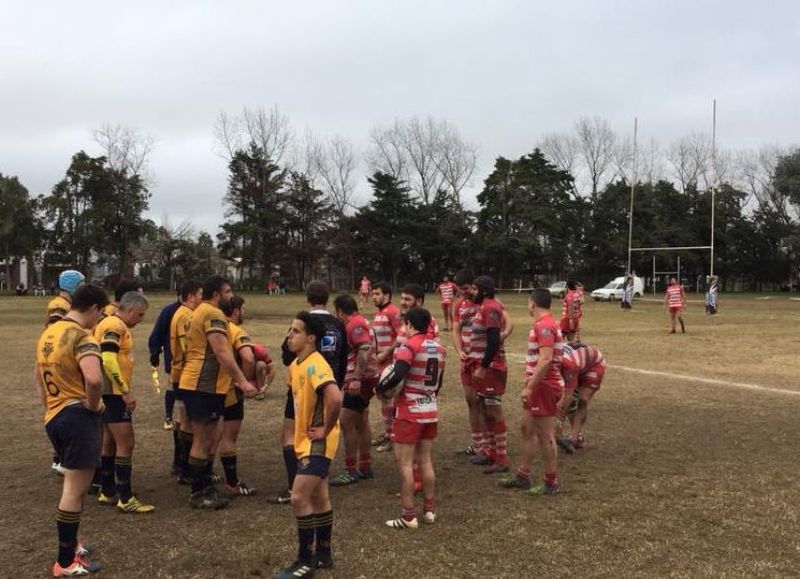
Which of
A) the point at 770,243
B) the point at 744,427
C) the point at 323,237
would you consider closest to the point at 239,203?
the point at 323,237

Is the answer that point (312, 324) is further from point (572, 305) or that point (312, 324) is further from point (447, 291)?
point (447, 291)

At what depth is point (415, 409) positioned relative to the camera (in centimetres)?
515

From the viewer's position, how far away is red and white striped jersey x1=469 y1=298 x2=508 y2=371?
6648mm

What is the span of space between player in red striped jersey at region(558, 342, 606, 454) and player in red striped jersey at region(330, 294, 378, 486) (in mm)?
2182

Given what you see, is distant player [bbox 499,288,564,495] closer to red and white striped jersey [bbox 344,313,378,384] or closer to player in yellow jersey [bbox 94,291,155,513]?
red and white striped jersey [bbox 344,313,378,384]

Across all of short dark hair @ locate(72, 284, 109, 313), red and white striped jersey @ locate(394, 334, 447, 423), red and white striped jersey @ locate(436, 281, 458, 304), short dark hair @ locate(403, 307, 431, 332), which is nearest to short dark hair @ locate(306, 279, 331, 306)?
short dark hair @ locate(403, 307, 431, 332)

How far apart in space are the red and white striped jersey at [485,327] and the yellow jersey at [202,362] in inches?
99.6

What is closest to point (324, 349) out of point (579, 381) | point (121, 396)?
point (121, 396)

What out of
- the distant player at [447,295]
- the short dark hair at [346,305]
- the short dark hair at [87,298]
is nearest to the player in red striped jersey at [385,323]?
the short dark hair at [346,305]

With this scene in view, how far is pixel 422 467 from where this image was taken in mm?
5277

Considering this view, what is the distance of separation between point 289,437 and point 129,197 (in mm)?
69232

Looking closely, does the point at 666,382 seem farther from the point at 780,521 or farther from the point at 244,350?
the point at 244,350

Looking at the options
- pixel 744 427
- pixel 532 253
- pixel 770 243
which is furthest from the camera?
pixel 770 243

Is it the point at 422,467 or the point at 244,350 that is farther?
the point at 244,350
